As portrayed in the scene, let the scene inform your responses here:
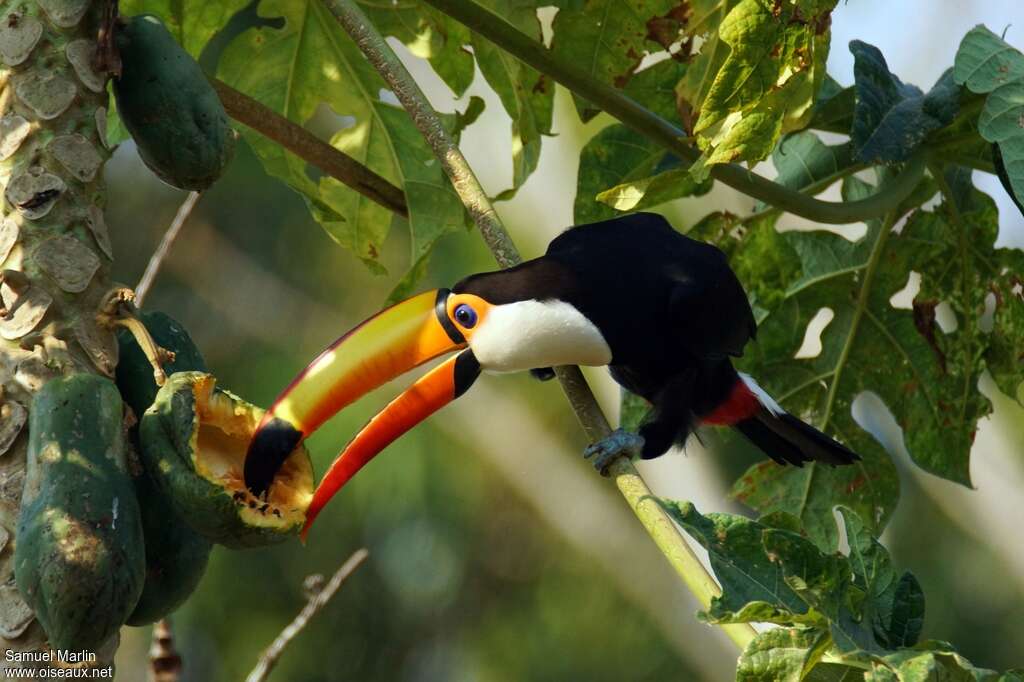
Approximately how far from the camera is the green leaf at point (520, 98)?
2.62 meters

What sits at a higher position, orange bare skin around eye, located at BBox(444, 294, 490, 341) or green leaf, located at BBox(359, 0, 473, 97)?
green leaf, located at BBox(359, 0, 473, 97)

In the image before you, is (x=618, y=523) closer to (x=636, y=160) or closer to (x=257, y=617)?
(x=257, y=617)

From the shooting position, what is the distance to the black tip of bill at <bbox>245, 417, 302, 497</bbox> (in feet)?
5.60

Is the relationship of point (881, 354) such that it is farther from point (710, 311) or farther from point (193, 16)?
point (193, 16)

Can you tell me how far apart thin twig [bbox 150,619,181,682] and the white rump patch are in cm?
152

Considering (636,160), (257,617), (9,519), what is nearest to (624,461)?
(9,519)

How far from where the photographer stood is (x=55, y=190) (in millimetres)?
1646

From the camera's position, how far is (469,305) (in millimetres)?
2352

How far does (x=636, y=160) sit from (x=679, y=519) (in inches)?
52.9

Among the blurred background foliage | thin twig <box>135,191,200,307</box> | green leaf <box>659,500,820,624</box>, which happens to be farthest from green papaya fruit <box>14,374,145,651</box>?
the blurred background foliage

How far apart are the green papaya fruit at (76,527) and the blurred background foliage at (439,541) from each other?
5.92 meters

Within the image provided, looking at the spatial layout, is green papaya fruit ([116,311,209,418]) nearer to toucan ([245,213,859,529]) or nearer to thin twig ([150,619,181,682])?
toucan ([245,213,859,529])

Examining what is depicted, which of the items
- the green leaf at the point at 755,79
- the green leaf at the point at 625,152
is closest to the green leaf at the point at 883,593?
the green leaf at the point at 755,79

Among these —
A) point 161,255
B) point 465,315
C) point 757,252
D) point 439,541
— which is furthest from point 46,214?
point 439,541
